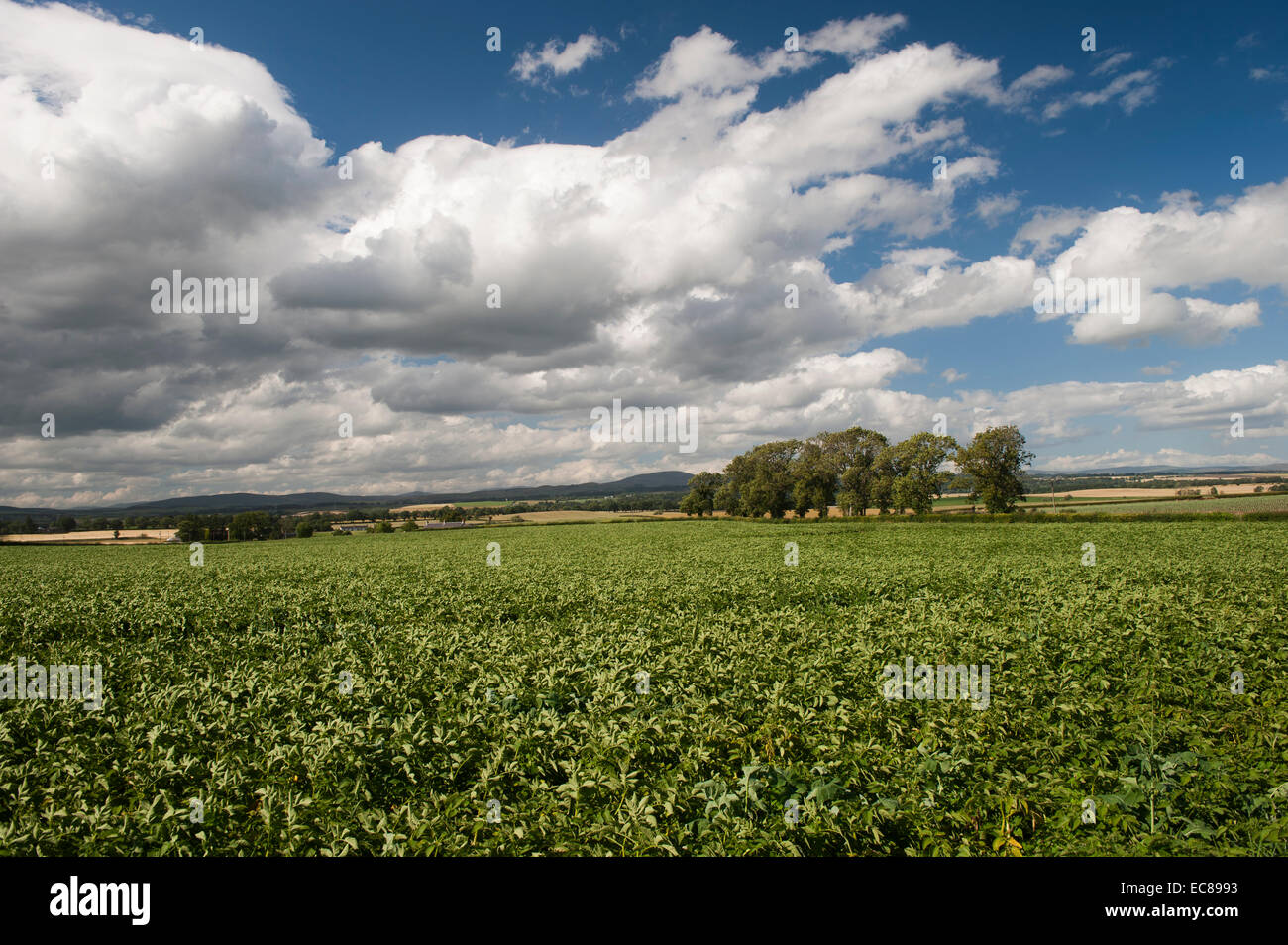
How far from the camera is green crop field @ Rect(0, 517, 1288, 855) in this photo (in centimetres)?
552

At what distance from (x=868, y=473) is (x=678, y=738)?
93.6m

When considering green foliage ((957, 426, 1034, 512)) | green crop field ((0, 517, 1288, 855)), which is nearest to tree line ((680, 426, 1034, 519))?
green foliage ((957, 426, 1034, 512))

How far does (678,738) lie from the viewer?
288 inches

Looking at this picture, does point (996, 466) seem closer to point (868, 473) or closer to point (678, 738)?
point (868, 473)

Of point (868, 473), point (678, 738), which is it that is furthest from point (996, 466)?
point (678, 738)

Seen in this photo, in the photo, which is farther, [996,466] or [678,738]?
[996,466]

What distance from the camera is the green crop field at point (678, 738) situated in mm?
5516

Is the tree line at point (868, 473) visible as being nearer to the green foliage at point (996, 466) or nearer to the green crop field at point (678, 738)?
the green foliage at point (996, 466)

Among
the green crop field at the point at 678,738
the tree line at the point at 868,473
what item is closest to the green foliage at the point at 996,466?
the tree line at the point at 868,473

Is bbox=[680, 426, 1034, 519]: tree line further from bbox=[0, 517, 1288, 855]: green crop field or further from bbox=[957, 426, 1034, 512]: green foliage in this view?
bbox=[0, 517, 1288, 855]: green crop field

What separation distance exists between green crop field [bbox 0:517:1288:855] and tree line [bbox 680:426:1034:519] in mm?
71019

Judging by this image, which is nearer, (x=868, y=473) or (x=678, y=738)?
(x=678, y=738)

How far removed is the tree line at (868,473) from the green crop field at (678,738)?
7102 centimetres
